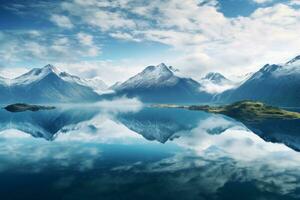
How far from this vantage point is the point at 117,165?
304 ft

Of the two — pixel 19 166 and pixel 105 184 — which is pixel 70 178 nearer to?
pixel 105 184

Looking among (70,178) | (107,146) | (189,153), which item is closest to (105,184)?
(70,178)

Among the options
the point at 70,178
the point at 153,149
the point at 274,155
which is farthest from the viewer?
the point at 153,149

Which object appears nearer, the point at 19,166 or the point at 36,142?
the point at 19,166

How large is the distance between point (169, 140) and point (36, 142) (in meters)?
60.4

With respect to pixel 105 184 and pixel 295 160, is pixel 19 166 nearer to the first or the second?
pixel 105 184

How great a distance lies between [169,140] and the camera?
485 ft

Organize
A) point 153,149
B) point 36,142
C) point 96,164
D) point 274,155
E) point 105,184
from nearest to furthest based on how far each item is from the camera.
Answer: point 105,184 → point 96,164 → point 274,155 → point 153,149 → point 36,142

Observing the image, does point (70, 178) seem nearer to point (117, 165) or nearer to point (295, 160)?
point (117, 165)

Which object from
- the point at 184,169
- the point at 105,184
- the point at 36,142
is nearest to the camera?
the point at 105,184

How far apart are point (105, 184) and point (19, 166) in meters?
33.4

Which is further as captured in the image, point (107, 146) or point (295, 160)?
point (107, 146)

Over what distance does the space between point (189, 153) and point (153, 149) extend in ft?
51.2

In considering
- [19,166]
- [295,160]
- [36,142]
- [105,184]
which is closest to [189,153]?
[295,160]
